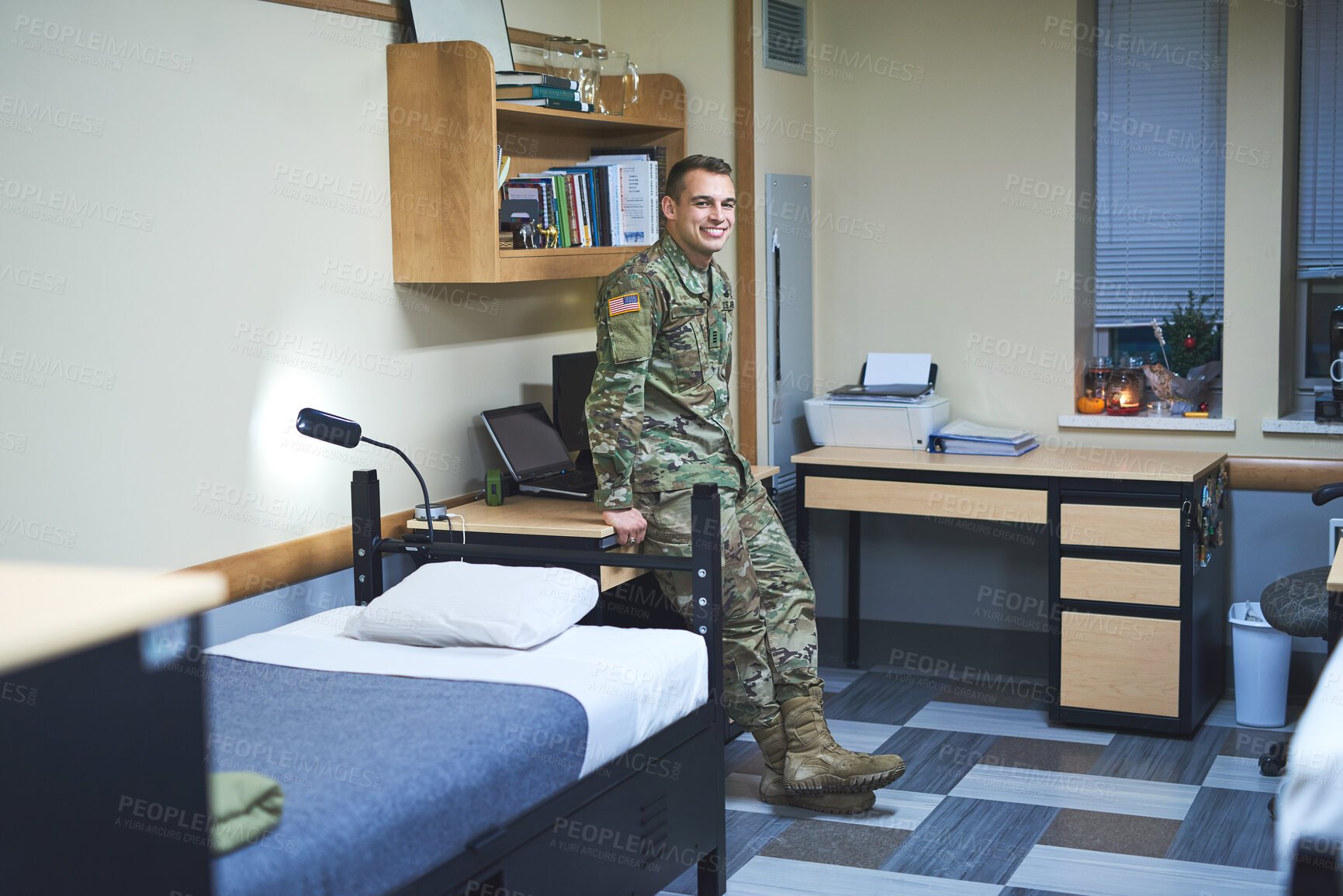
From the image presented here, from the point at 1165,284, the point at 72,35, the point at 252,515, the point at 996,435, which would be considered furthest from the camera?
the point at 1165,284

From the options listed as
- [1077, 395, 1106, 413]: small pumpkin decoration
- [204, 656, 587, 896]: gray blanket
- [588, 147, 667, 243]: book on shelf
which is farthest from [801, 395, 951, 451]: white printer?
[204, 656, 587, 896]: gray blanket

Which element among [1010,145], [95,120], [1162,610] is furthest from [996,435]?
[95,120]

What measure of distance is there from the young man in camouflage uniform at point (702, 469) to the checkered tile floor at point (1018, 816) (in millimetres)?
179

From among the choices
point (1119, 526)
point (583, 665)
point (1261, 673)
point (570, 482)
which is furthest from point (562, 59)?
point (1261, 673)

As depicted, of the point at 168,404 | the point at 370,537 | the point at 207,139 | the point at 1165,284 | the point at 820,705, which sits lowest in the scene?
the point at 820,705

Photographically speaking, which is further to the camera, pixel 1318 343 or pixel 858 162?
pixel 858 162

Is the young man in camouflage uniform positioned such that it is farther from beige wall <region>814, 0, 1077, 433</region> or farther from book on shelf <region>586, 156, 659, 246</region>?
beige wall <region>814, 0, 1077, 433</region>

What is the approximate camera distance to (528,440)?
3846mm

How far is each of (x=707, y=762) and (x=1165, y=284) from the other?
2.82 m

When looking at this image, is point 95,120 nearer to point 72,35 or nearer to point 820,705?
point 72,35

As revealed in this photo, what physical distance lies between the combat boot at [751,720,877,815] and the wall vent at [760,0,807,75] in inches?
92.4

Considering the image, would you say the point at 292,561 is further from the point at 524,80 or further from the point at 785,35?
the point at 785,35

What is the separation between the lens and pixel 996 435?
14.2ft

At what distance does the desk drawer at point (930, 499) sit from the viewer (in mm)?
4043
